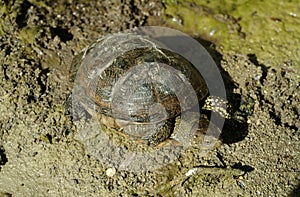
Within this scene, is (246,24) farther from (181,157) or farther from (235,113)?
(181,157)

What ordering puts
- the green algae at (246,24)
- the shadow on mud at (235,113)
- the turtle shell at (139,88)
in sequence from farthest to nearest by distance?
the green algae at (246,24), the shadow on mud at (235,113), the turtle shell at (139,88)

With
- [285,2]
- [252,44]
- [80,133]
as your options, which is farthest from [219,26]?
[80,133]

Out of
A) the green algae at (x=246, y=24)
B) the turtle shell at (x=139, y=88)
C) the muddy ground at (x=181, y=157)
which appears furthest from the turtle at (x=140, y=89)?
the green algae at (x=246, y=24)

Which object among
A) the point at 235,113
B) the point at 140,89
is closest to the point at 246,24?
the point at 235,113

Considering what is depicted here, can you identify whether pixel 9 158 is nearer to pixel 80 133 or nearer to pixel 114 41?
pixel 80 133

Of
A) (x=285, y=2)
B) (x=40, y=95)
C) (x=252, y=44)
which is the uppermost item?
(x=285, y=2)

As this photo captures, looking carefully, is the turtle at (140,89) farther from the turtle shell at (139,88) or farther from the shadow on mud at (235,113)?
the shadow on mud at (235,113)

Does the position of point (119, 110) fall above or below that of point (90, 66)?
below
